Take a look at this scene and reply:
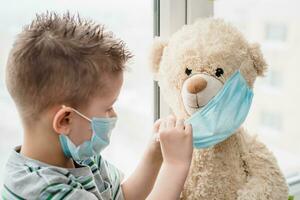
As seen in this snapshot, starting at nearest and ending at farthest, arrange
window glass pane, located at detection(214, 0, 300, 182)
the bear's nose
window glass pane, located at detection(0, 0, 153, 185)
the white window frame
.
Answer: the bear's nose, window glass pane, located at detection(0, 0, 153, 185), the white window frame, window glass pane, located at detection(214, 0, 300, 182)

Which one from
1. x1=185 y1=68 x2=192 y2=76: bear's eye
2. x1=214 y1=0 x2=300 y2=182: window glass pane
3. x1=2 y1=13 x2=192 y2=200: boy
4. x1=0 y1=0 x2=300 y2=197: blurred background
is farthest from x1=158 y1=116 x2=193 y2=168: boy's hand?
x1=214 y1=0 x2=300 y2=182: window glass pane

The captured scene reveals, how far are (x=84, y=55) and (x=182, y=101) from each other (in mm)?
225

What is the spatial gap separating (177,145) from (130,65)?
206 mm

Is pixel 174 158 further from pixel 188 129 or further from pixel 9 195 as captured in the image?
pixel 9 195

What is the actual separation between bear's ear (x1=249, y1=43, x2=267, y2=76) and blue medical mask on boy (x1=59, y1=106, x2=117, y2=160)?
30cm

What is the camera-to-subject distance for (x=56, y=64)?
697 millimetres

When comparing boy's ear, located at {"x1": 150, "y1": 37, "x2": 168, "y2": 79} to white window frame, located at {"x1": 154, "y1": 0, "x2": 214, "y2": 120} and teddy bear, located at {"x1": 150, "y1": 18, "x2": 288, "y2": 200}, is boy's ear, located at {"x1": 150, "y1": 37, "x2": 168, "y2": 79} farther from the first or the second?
white window frame, located at {"x1": 154, "y1": 0, "x2": 214, "y2": 120}

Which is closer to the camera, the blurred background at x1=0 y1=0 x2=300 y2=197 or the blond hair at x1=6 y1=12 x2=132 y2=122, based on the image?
the blond hair at x1=6 y1=12 x2=132 y2=122

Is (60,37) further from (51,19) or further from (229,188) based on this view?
(229,188)

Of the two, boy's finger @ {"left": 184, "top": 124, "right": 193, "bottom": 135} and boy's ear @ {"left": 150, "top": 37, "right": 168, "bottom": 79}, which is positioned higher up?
boy's ear @ {"left": 150, "top": 37, "right": 168, "bottom": 79}

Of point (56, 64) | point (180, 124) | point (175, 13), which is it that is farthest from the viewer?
point (175, 13)

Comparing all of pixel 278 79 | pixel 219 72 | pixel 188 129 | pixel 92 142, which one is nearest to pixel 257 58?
pixel 219 72

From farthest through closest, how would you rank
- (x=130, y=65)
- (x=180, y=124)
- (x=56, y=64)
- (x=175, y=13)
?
(x=175, y=13)
(x=130, y=65)
(x=180, y=124)
(x=56, y=64)

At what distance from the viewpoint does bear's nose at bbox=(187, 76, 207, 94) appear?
80 cm
